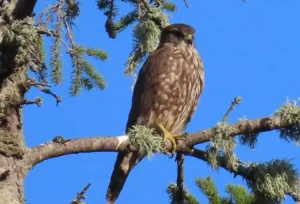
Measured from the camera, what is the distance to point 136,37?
13.1ft

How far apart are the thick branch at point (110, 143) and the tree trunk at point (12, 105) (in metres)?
0.07

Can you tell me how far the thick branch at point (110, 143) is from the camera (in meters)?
2.96

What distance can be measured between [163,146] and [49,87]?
852mm

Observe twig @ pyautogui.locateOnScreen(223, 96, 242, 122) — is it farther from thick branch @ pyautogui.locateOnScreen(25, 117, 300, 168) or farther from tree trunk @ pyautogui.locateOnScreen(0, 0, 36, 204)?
tree trunk @ pyautogui.locateOnScreen(0, 0, 36, 204)

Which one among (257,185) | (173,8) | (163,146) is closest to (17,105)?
(163,146)

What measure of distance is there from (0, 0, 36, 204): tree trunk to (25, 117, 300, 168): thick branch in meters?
0.07

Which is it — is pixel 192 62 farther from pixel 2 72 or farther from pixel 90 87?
pixel 2 72

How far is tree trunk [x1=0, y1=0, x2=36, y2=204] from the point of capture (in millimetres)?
2826

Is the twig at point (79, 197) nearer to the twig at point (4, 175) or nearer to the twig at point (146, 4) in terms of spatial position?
the twig at point (4, 175)

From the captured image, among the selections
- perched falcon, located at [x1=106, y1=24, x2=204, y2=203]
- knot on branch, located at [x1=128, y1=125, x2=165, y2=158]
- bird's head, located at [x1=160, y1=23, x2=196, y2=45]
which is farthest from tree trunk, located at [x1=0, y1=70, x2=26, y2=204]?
bird's head, located at [x1=160, y1=23, x2=196, y2=45]

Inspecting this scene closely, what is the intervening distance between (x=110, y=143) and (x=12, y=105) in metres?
0.50

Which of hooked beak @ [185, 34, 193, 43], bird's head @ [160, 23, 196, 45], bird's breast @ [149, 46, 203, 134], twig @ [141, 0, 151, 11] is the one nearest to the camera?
twig @ [141, 0, 151, 11]

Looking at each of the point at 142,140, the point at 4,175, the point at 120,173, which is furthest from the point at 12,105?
the point at 120,173

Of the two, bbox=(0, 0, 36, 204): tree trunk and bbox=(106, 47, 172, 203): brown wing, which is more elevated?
bbox=(106, 47, 172, 203): brown wing
